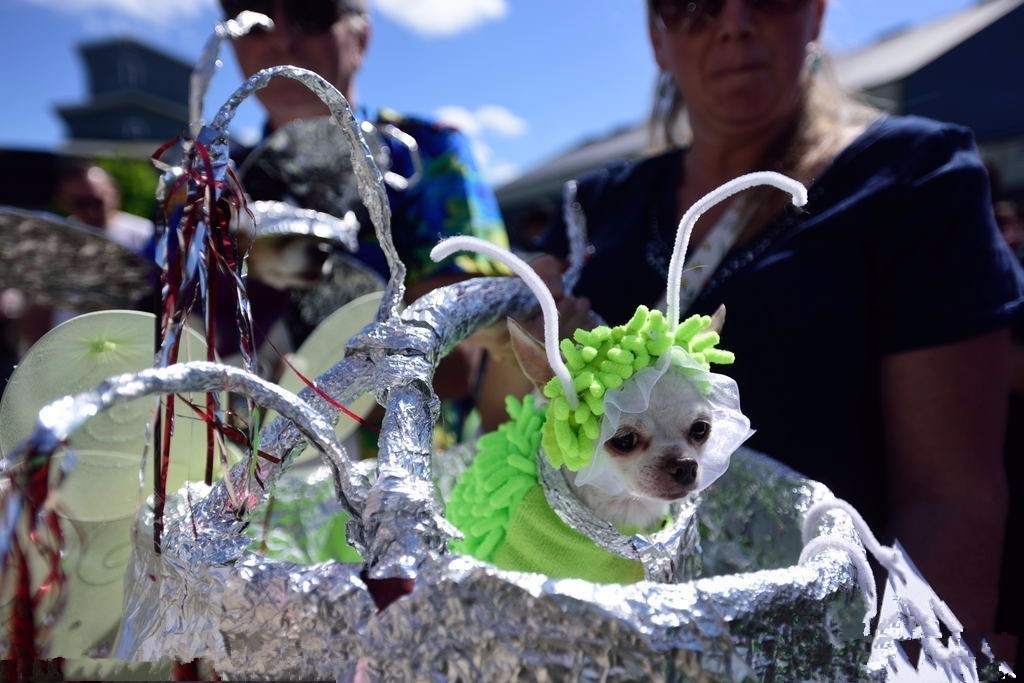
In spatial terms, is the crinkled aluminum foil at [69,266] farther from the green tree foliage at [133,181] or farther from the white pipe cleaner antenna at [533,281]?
the green tree foliage at [133,181]

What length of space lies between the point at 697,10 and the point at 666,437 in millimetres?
697

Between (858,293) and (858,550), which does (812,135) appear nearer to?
(858,293)

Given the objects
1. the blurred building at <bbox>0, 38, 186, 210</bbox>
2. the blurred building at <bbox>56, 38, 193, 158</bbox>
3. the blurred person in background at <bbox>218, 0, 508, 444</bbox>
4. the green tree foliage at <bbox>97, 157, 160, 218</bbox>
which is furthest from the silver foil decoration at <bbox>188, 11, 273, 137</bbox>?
the blurred building at <bbox>56, 38, 193, 158</bbox>

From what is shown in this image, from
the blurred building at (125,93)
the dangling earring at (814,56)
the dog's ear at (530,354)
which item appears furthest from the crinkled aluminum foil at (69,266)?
the blurred building at (125,93)

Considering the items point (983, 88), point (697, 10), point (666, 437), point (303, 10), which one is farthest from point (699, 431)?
point (983, 88)

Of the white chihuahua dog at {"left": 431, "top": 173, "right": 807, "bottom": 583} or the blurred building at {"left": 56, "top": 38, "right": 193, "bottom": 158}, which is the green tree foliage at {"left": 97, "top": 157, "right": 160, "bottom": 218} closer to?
the white chihuahua dog at {"left": 431, "top": 173, "right": 807, "bottom": 583}

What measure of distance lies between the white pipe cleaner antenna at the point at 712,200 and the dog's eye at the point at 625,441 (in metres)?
0.11

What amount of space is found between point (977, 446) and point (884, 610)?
0.43 meters

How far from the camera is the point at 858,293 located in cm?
89

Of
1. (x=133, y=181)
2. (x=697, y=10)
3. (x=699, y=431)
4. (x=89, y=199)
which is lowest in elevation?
(x=699, y=431)

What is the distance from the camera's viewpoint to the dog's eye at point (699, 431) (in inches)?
25.4

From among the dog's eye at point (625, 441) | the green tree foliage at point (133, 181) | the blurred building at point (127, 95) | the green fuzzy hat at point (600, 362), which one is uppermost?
the blurred building at point (127, 95)

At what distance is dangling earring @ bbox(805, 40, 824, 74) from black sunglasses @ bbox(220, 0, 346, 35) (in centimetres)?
81

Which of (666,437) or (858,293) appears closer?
(666,437)
